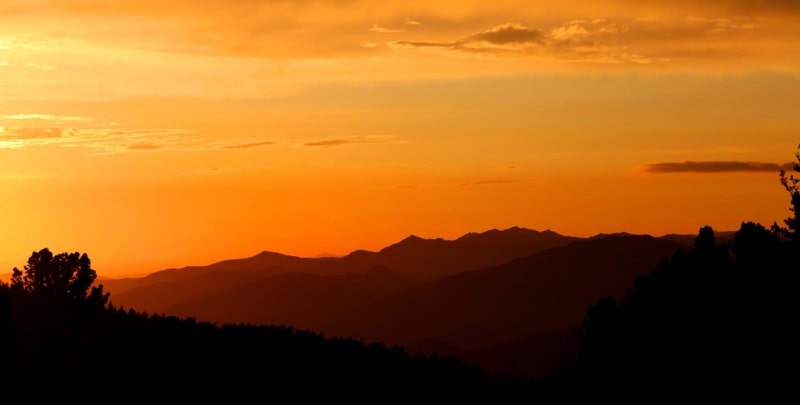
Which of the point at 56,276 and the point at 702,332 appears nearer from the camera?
the point at 702,332

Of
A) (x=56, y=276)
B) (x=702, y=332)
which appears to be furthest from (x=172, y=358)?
(x=702, y=332)

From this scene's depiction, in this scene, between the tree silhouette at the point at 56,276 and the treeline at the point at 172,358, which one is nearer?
the treeline at the point at 172,358

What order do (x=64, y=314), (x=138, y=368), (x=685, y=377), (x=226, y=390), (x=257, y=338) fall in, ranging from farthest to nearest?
(x=64, y=314), (x=257, y=338), (x=138, y=368), (x=226, y=390), (x=685, y=377)

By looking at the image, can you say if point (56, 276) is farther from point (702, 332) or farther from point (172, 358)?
point (702, 332)

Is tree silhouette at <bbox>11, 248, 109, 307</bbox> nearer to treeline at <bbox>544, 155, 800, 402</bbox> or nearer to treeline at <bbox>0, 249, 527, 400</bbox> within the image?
treeline at <bbox>0, 249, 527, 400</bbox>

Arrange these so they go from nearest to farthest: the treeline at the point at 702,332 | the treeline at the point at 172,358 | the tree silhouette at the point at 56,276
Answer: the treeline at the point at 702,332 < the treeline at the point at 172,358 < the tree silhouette at the point at 56,276

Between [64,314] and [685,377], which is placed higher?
[64,314]

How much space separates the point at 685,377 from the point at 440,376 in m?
15.7

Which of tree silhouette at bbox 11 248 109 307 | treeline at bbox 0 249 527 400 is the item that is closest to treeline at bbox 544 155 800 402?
treeline at bbox 0 249 527 400

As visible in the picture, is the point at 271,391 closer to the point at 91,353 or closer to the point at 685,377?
the point at 91,353

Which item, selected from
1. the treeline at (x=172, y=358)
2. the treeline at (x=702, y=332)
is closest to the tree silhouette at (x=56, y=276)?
the treeline at (x=172, y=358)

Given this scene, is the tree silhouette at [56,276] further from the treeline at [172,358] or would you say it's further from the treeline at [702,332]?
the treeline at [702,332]

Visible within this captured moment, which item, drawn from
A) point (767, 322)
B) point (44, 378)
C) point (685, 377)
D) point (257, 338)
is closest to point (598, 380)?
point (685, 377)

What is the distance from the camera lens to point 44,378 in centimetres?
6128
